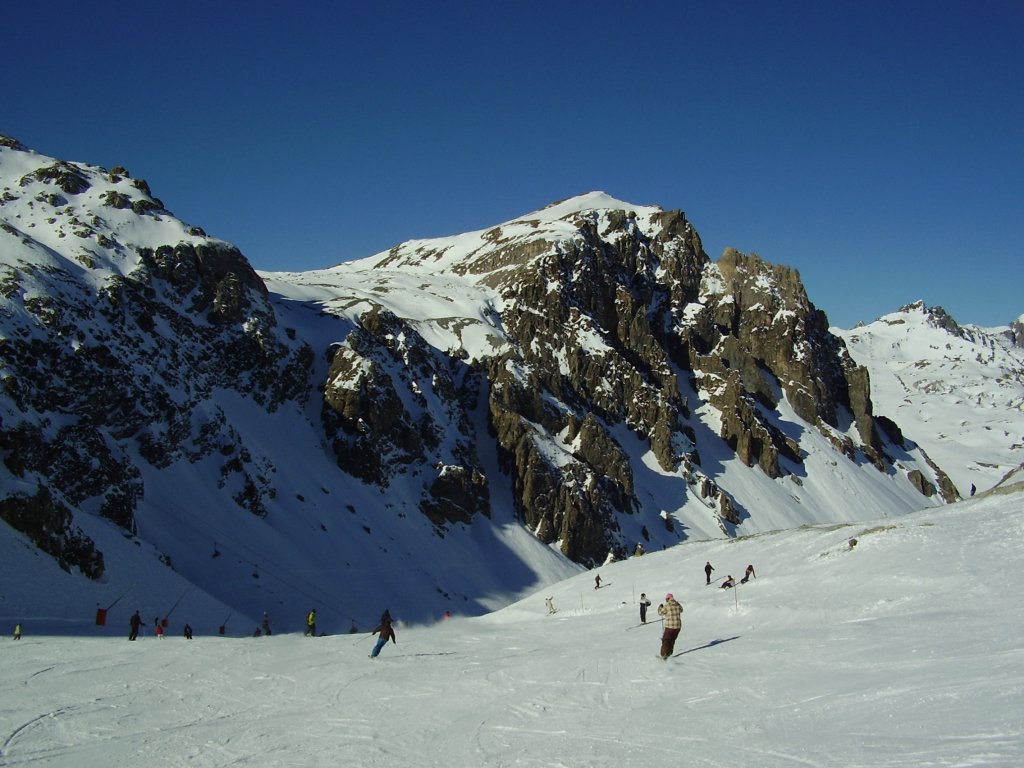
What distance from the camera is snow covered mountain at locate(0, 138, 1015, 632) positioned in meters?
51.3

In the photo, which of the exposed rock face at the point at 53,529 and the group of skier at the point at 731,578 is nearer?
the group of skier at the point at 731,578

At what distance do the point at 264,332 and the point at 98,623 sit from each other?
49.5 metres

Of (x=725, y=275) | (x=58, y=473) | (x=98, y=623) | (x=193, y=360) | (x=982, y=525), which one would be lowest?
(x=98, y=623)

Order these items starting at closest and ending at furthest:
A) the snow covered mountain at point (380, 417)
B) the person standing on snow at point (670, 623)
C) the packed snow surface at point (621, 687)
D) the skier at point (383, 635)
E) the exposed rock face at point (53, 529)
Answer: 1. the packed snow surface at point (621, 687)
2. the person standing on snow at point (670, 623)
3. the skier at point (383, 635)
4. the exposed rock face at point (53, 529)
5. the snow covered mountain at point (380, 417)

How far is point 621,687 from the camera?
1384 centimetres

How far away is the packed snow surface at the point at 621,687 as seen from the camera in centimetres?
988

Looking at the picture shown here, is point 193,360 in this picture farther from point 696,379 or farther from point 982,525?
point 696,379

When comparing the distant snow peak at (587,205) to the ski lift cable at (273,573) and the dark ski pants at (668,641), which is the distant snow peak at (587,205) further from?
the dark ski pants at (668,641)

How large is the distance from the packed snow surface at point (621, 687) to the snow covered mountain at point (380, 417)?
22577mm

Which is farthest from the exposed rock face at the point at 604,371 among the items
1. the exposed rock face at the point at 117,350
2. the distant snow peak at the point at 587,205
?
the exposed rock face at the point at 117,350

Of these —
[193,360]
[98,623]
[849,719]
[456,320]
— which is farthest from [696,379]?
[849,719]

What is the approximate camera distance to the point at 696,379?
441ft

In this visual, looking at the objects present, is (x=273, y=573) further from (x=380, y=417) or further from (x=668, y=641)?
(x=668, y=641)

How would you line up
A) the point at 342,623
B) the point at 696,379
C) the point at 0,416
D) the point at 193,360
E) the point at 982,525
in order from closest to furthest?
the point at 982,525 < the point at 0,416 < the point at 342,623 < the point at 193,360 < the point at 696,379
